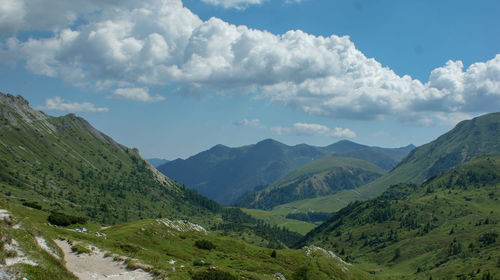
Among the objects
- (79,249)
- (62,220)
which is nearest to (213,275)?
(79,249)

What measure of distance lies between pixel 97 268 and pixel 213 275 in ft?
50.5

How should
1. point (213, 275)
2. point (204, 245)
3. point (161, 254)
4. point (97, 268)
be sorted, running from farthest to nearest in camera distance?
1. point (204, 245)
2. point (161, 254)
3. point (213, 275)
4. point (97, 268)

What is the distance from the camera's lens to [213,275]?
42.8 meters

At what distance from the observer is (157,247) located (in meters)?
72.8

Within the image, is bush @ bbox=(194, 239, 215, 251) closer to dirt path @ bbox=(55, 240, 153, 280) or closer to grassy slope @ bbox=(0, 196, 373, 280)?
grassy slope @ bbox=(0, 196, 373, 280)

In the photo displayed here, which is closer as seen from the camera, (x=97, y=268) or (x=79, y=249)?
(x=97, y=268)

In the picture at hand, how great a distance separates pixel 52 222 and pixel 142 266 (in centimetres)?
4550

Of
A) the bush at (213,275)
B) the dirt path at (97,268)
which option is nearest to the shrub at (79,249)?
the dirt path at (97,268)

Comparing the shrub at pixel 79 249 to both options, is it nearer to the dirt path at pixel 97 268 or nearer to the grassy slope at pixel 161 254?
the dirt path at pixel 97 268

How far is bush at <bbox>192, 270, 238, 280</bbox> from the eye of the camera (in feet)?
138

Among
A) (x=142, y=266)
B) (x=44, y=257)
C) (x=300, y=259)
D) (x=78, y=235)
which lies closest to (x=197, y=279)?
(x=142, y=266)

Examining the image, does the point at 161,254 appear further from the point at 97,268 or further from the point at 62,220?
the point at 62,220

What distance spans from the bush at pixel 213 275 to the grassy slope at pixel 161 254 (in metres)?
1.12

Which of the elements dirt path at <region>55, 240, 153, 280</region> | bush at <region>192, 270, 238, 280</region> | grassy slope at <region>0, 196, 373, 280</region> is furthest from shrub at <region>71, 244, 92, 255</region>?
bush at <region>192, 270, 238, 280</region>
